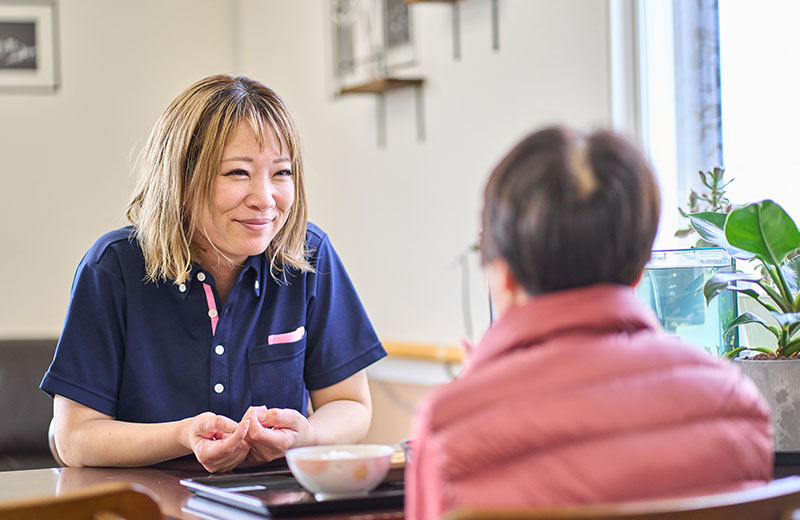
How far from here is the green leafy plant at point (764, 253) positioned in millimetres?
1331

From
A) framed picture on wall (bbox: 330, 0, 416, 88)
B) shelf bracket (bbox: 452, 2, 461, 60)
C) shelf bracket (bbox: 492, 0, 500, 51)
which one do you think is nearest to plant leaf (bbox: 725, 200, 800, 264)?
shelf bracket (bbox: 492, 0, 500, 51)

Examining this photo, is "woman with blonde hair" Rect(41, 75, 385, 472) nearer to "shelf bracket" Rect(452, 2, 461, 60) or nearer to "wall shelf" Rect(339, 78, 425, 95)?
"shelf bracket" Rect(452, 2, 461, 60)

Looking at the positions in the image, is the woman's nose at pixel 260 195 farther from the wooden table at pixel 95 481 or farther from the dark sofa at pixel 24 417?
A: the dark sofa at pixel 24 417

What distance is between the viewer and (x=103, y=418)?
1598 millimetres

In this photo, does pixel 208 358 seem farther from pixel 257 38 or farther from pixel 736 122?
pixel 257 38

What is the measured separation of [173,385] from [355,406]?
0.34m

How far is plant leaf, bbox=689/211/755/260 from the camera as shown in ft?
4.53

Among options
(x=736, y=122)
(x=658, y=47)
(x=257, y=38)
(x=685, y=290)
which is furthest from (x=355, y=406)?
(x=257, y=38)

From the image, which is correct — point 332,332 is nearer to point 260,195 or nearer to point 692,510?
point 260,195

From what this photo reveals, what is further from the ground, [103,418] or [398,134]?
[398,134]

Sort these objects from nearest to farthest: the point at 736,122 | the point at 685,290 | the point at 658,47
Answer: the point at 685,290, the point at 736,122, the point at 658,47

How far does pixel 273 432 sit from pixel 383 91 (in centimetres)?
224

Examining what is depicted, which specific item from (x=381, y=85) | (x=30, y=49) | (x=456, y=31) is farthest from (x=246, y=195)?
(x=30, y=49)

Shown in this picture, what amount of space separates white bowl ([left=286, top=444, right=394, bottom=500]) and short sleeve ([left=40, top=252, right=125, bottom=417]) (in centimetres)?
66
